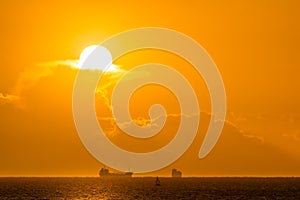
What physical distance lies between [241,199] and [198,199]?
10186 mm

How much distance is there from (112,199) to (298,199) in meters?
44.0

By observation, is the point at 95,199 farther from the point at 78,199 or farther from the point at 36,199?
the point at 36,199

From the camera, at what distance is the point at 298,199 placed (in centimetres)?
14325

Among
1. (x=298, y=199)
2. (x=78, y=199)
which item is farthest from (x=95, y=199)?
(x=298, y=199)

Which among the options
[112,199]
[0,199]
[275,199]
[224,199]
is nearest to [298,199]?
[275,199]

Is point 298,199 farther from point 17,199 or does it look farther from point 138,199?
point 17,199

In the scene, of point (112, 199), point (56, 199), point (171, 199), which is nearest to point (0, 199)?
point (56, 199)

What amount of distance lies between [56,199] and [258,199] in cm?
4769

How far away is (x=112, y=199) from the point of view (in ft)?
479

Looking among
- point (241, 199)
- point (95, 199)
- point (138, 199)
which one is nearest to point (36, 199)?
point (95, 199)

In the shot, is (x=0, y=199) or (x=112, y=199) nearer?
(x=0, y=199)

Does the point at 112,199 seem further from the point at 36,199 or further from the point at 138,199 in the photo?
the point at 36,199

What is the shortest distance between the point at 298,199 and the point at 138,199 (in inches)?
1481

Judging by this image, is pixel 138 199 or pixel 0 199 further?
pixel 138 199
